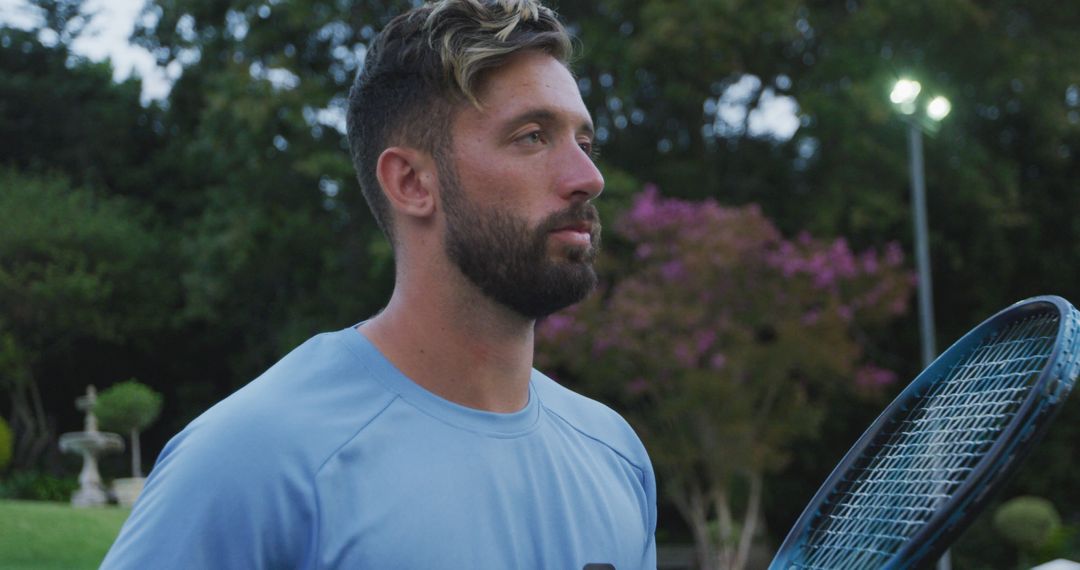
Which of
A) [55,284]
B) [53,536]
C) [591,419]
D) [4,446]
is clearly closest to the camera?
[591,419]

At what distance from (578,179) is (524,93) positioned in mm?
178

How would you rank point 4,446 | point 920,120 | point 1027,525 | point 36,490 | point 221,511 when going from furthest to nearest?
point 4,446 < point 36,490 < point 1027,525 < point 920,120 < point 221,511

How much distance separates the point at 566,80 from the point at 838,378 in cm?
1599

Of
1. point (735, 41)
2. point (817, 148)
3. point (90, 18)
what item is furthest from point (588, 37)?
point (90, 18)

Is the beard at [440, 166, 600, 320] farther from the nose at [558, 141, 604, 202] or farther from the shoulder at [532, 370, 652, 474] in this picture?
the shoulder at [532, 370, 652, 474]

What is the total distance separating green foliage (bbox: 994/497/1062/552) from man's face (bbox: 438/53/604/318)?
17973 mm

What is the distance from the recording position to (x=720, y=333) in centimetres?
1638

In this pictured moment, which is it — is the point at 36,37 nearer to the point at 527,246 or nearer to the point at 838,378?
the point at 838,378

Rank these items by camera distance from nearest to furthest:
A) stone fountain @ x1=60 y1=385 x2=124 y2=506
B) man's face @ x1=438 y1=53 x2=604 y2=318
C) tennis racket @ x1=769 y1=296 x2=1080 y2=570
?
tennis racket @ x1=769 y1=296 x2=1080 y2=570
man's face @ x1=438 y1=53 x2=604 y2=318
stone fountain @ x1=60 y1=385 x2=124 y2=506

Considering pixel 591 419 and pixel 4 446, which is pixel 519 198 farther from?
pixel 4 446

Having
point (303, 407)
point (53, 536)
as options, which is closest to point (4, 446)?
point (53, 536)

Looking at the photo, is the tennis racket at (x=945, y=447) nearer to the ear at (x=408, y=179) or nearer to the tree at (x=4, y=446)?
the ear at (x=408, y=179)

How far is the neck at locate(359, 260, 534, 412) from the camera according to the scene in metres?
2.14

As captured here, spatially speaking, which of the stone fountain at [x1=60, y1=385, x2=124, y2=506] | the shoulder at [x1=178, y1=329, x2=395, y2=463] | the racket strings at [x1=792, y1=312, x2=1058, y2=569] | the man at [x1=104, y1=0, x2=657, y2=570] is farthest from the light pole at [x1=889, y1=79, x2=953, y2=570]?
the shoulder at [x1=178, y1=329, x2=395, y2=463]
